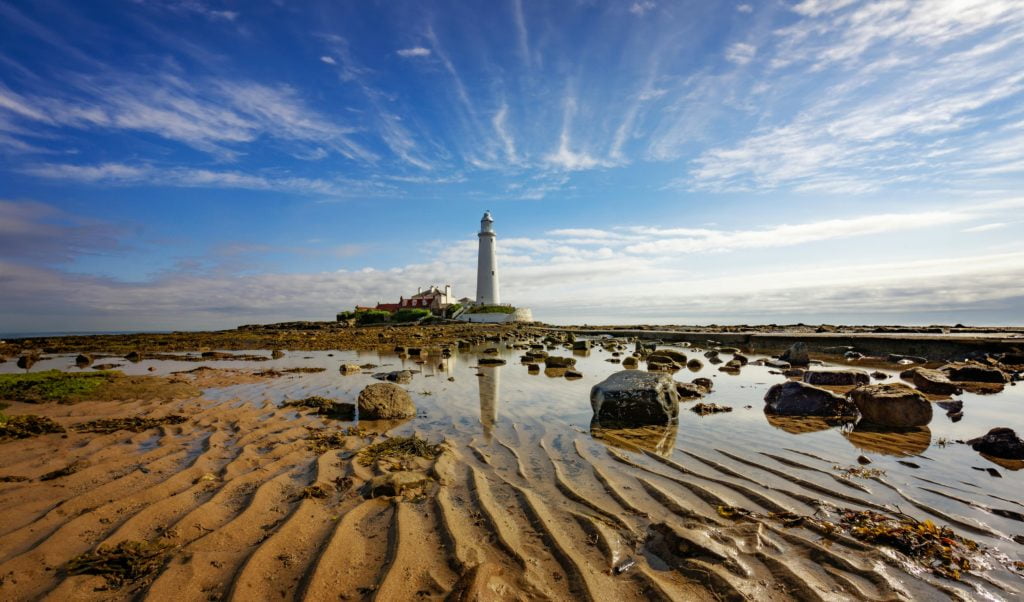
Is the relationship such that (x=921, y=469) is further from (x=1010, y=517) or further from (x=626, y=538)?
(x=626, y=538)

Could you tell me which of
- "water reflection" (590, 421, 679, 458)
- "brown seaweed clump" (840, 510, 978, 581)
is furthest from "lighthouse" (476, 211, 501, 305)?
"brown seaweed clump" (840, 510, 978, 581)

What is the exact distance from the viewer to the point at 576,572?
3.28 m

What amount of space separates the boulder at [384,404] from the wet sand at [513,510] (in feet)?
1.15

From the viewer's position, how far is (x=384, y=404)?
8.71 m

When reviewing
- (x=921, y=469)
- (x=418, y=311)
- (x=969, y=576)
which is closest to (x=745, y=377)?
(x=921, y=469)

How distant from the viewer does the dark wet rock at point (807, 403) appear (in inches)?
332

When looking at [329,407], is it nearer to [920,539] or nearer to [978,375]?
[920,539]

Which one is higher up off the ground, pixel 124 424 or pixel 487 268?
pixel 487 268

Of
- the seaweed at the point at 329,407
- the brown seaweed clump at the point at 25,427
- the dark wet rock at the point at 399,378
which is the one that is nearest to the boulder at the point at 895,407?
the seaweed at the point at 329,407

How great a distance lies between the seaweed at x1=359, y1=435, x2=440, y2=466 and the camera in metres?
6.21

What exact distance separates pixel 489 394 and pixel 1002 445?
9160 millimetres

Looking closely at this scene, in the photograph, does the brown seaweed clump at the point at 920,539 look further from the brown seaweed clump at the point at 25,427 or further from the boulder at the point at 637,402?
the brown seaweed clump at the point at 25,427

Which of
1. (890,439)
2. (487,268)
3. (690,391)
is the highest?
(487,268)

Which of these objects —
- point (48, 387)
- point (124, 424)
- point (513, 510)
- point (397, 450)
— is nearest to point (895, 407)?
point (513, 510)
